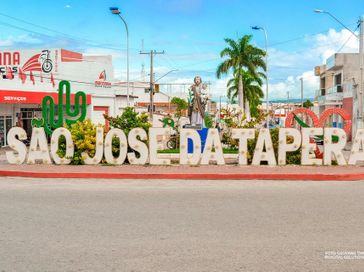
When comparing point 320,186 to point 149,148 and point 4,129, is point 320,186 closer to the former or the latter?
point 149,148

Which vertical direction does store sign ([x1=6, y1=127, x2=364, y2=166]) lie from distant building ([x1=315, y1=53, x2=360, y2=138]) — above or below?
below

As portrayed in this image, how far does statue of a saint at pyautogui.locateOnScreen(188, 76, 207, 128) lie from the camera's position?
69.1ft

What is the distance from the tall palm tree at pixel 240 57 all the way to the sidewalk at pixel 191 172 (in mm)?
40046

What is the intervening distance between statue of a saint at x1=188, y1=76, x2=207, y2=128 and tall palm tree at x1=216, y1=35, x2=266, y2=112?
107 ft

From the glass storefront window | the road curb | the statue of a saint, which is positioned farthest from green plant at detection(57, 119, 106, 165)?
the glass storefront window

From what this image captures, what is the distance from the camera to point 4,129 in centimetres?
3125

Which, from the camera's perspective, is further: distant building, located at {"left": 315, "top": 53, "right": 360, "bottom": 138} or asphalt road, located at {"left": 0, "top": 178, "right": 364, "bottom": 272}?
distant building, located at {"left": 315, "top": 53, "right": 360, "bottom": 138}

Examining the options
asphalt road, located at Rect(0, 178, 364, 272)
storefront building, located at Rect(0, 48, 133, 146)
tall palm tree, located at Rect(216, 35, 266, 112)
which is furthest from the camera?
tall palm tree, located at Rect(216, 35, 266, 112)

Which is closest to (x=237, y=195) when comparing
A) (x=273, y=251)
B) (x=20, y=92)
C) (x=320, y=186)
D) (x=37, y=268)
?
(x=320, y=186)

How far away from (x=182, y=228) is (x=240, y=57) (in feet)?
160

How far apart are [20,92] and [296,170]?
22501 mm

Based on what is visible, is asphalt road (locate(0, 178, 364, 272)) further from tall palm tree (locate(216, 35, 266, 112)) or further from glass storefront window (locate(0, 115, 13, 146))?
tall palm tree (locate(216, 35, 266, 112))

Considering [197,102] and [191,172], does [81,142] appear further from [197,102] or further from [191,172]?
[197,102]

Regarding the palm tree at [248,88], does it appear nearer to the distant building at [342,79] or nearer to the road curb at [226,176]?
the distant building at [342,79]
